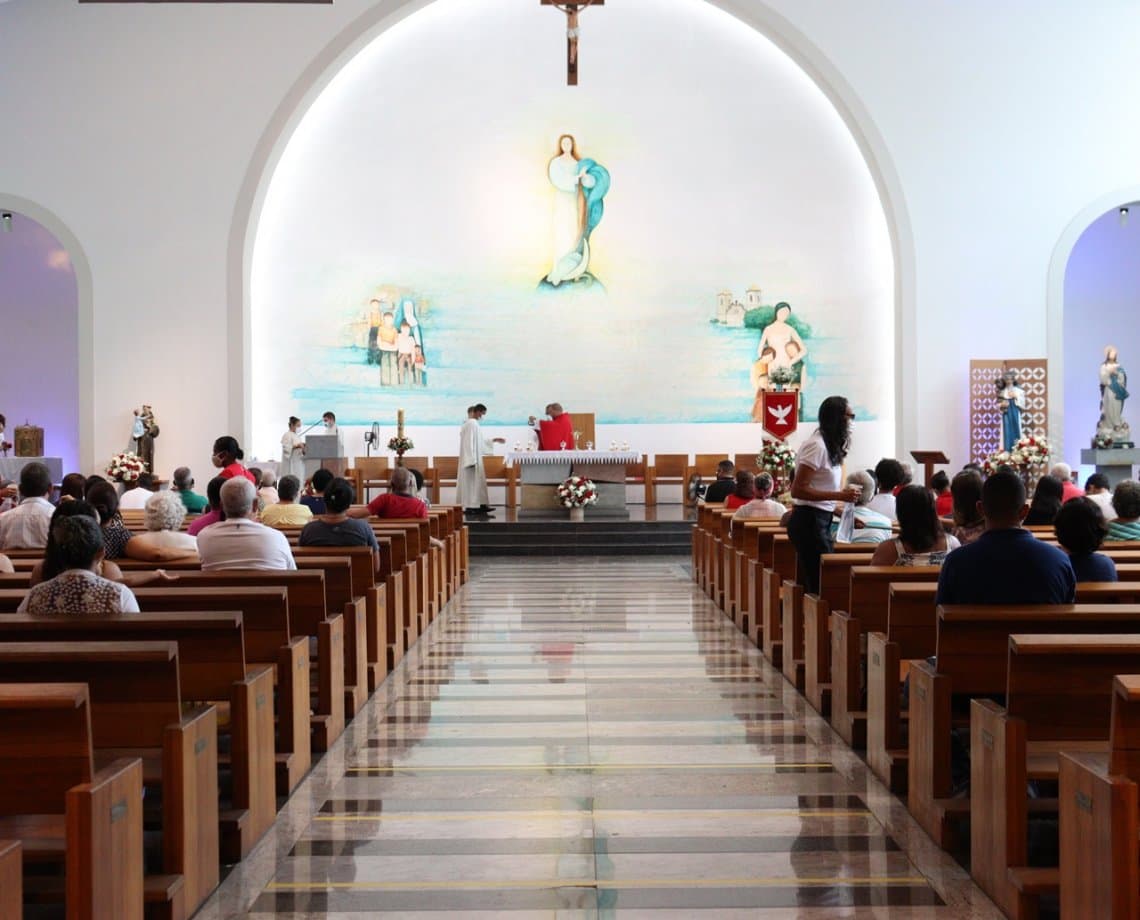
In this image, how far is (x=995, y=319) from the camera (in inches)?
599

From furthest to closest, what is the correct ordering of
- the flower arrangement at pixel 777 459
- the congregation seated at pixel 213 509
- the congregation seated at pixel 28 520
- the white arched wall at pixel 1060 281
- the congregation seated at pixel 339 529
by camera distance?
the white arched wall at pixel 1060 281
the flower arrangement at pixel 777 459
the congregation seated at pixel 213 509
the congregation seated at pixel 339 529
the congregation seated at pixel 28 520

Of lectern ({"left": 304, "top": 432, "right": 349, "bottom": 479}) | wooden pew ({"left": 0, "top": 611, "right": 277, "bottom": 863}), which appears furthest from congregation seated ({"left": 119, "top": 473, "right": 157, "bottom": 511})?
wooden pew ({"left": 0, "top": 611, "right": 277, "bottom": 863})

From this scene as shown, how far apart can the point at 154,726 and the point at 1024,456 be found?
11.5 m

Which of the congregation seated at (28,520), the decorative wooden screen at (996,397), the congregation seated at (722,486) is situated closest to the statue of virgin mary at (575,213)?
the decorative wooden screen at (996,397)

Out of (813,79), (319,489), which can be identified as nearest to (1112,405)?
(813,79)

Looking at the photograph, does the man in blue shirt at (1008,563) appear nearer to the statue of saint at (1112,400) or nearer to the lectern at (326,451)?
the lectern at (326,451)

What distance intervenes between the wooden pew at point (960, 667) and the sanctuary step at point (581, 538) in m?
9.04

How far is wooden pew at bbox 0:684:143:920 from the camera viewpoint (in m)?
2.51

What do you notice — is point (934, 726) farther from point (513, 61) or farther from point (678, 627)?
point (513, 61)

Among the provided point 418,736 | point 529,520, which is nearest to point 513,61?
point 529,520

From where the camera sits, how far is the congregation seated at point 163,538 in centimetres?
546

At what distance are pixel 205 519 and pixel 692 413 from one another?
1061 centimetres

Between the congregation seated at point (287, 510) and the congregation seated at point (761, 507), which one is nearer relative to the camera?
the congregation seated at point (287, 510)

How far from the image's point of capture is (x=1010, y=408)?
47.9 ft
